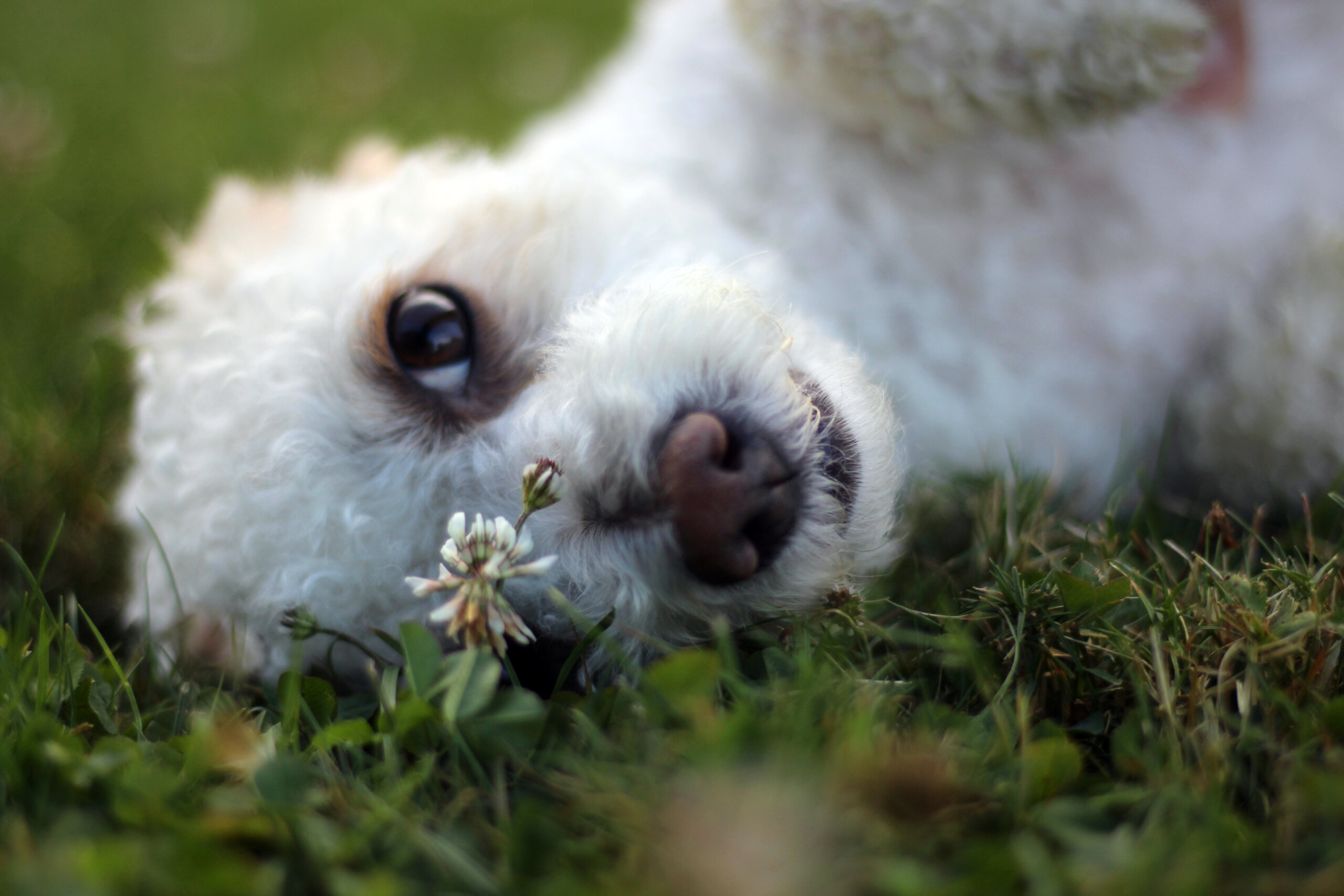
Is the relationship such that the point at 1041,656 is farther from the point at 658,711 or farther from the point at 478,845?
the point at 478,845

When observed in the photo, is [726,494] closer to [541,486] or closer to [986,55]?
Answer: [541,486]

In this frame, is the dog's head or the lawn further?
the dog's head

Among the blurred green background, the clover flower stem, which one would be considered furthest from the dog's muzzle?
the blurred green background

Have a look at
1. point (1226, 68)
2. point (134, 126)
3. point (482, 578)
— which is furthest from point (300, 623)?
point (134, 126)

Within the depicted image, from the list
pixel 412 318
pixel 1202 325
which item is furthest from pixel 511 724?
pixel 1202 325

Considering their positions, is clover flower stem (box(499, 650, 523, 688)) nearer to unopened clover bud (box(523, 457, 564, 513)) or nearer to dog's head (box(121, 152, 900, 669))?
dog's head (box(121, 152, 900, 669))
